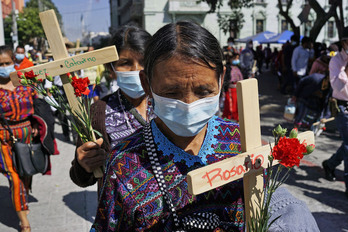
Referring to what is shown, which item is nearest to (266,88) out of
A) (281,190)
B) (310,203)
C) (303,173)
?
(303,173)

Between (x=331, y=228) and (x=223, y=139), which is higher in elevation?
(x=223, y=139)

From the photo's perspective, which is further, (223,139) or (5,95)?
(5,95)

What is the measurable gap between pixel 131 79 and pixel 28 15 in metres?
48.2

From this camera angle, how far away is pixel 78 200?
4.79 metres

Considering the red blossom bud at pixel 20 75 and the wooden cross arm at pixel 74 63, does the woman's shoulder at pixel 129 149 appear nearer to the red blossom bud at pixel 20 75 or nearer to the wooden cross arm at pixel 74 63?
the wooden cross arm at pixel 74 63

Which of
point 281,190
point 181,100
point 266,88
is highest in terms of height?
point 181,100

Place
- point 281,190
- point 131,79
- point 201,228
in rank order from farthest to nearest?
point 131,79 < point 281,190 < point 201,228

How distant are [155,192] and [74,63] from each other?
1.01 meters

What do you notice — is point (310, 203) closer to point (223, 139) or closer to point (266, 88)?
point (223, 139)

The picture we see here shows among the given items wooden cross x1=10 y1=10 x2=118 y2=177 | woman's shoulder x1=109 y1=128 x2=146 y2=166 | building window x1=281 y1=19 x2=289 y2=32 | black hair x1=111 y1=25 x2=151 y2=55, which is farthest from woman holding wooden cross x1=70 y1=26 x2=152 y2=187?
building window x1=281 y1=19 x2=289 y2=32

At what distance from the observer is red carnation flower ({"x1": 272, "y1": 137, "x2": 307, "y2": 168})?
4.00 ft

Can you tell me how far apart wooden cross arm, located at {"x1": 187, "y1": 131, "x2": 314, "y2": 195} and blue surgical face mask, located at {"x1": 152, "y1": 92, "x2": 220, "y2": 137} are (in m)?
0.20

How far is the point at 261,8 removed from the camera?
43250 millimetres

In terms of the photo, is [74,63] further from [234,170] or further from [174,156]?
[234,170]
